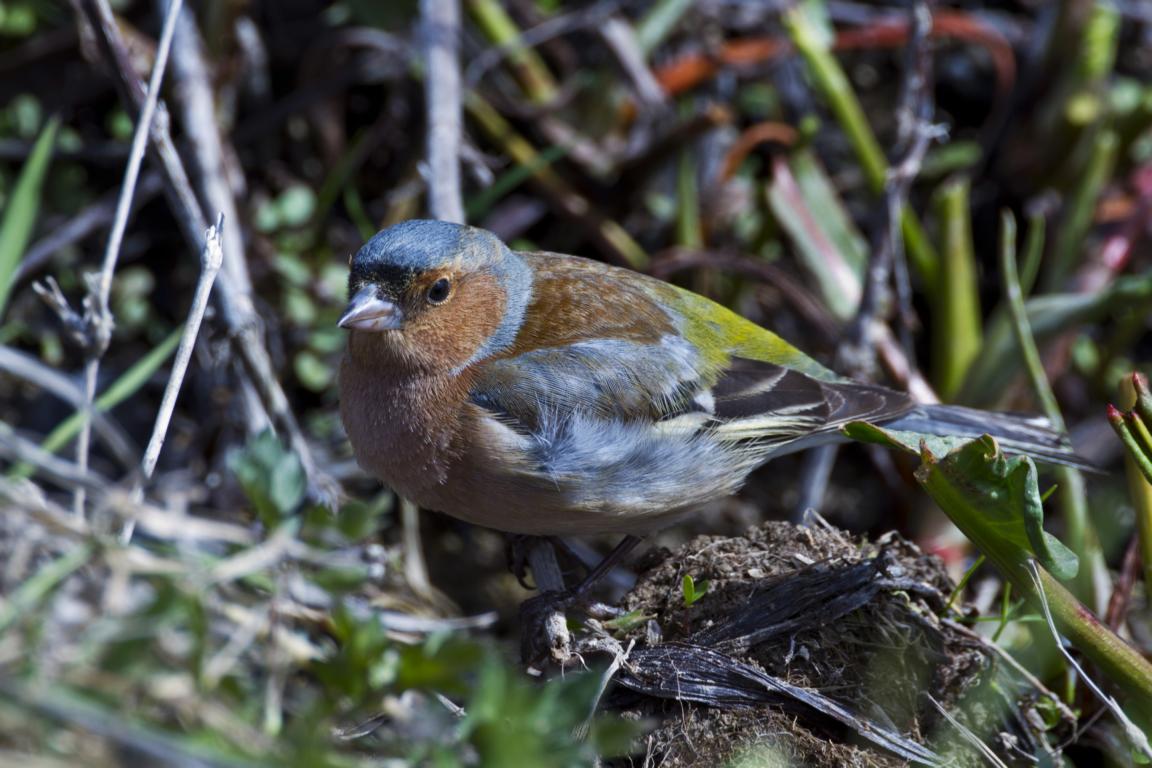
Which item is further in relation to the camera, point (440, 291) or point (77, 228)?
point (77, 228)

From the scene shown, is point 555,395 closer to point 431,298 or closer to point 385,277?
point 431,298

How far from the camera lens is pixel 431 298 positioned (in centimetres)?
348

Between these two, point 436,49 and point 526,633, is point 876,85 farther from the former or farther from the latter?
point 526,633

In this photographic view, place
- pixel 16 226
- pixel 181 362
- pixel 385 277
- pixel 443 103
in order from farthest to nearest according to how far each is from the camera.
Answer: pixel 443 103, pixel 385 277, pixel 16 226, pixel 181 362

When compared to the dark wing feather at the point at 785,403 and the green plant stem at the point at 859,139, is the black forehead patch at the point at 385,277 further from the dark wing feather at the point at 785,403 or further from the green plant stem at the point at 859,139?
the green plant stem at the point at 859,139

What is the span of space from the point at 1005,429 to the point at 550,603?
1.64 m

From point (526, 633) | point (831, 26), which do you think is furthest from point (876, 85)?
point (526, 633)

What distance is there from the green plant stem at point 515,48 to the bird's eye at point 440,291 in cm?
194

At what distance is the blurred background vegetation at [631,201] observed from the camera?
4285 millimetres

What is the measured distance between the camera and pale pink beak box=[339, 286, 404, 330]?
3291 millimetres

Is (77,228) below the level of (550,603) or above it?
above

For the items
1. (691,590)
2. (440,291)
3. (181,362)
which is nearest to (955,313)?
(440,291)

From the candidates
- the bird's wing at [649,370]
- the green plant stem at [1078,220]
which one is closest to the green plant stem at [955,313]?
the green plant stem at [1078,220]

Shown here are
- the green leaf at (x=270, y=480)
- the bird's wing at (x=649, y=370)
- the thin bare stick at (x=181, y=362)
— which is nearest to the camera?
A: the green leaf at (x=270, y=480)
